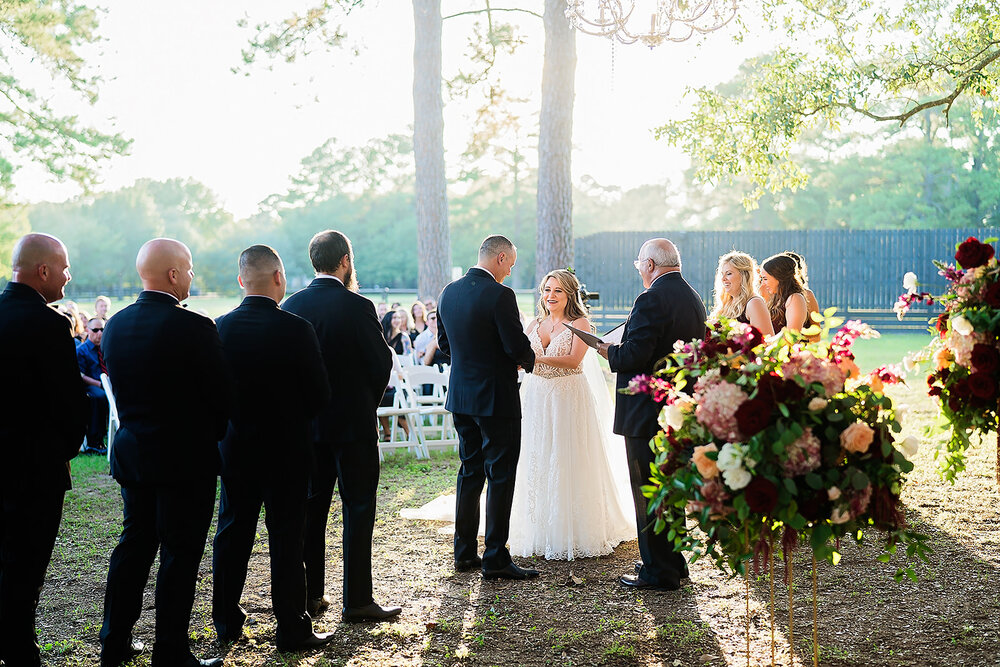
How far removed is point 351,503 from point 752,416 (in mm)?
2746

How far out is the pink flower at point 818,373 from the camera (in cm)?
353

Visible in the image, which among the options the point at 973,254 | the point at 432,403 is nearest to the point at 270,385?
the point at 973,254

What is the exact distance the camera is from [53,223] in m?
66.9

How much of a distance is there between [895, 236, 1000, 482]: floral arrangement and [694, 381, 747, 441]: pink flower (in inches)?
36.1

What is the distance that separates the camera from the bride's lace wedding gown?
22.7ft

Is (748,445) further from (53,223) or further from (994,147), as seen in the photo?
(53,223)

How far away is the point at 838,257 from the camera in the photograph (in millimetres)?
30406

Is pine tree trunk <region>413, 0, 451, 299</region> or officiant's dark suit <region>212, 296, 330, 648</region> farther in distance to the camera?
pine tree trunk <region>413, 0, 451, 299</region>

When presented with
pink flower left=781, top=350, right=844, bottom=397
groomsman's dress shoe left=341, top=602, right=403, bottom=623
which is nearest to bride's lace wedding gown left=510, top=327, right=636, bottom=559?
groomsman's dress shoe left=341, top=602, right=403, bottom=623

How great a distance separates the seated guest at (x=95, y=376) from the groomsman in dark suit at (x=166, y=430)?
7.87m

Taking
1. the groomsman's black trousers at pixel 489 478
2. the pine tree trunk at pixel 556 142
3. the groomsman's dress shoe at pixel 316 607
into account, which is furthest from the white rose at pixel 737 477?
the pine tree trunk at pixel 556 142

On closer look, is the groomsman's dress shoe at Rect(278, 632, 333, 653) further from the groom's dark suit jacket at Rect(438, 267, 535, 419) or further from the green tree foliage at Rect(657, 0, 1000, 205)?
the green tree foliage at Rect(657, 0, 1000, 205)

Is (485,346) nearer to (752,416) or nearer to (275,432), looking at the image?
(275,432)

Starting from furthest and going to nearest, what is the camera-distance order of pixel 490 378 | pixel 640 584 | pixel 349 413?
pixel 490 378, pixel 640 584, pixel 349 413
